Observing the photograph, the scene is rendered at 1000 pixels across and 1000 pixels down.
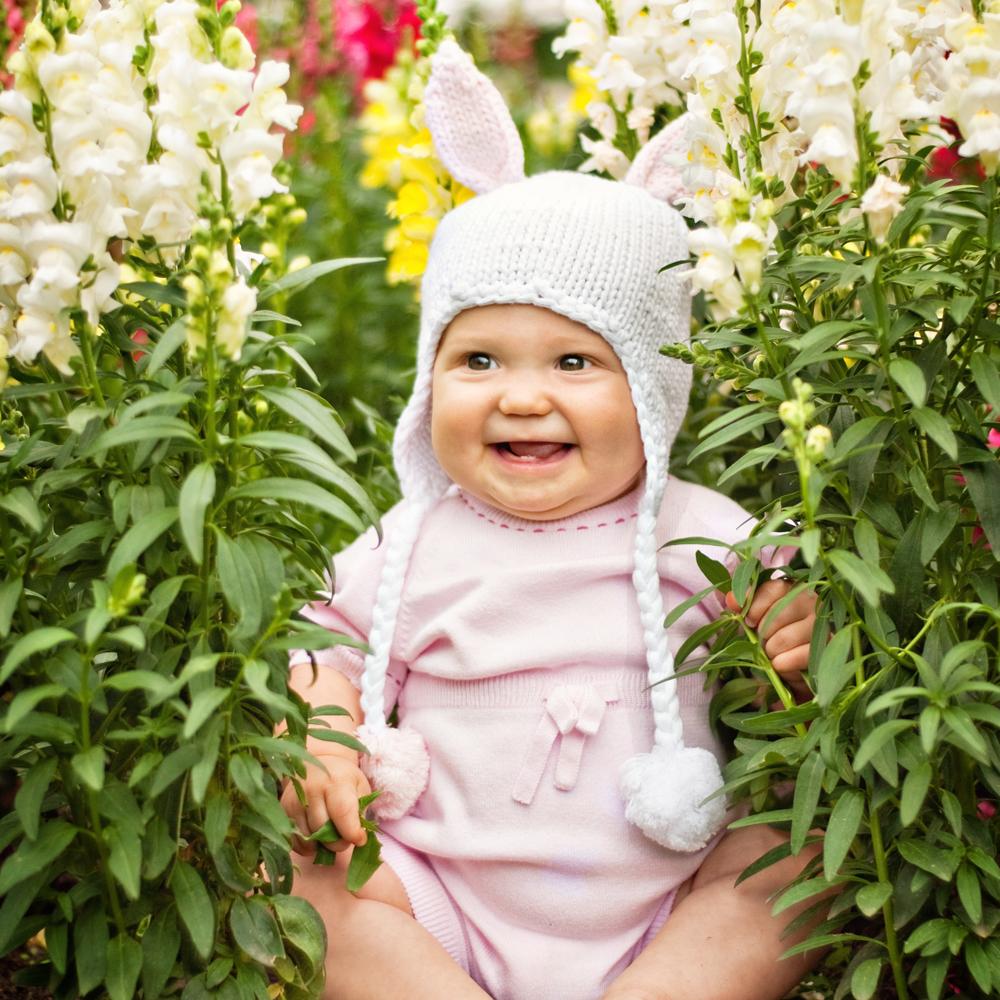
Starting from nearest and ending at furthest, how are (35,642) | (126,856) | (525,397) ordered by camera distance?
1. (35,642)
2. (126,856)
3. (525,397)

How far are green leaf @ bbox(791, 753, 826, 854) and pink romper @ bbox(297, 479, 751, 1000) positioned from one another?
0.48 meters

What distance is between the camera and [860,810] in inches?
73.6

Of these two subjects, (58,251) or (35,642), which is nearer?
(35,642)

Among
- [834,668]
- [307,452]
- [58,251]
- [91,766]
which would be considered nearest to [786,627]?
[834,668]

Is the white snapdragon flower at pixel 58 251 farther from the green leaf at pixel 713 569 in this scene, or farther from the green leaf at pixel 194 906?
the green leaf at pixel 713 569

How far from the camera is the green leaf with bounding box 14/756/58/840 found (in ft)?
5.61

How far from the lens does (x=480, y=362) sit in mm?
2418

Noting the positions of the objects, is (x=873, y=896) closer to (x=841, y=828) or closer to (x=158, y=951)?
(x=841, y=828)

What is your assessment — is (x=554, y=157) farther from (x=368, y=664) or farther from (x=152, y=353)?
(x=152, y=353)

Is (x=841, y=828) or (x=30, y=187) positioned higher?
(x=30, y=187)

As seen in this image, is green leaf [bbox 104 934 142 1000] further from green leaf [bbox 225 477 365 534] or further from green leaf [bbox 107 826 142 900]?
green leaf [bbox 225 477 365 534]

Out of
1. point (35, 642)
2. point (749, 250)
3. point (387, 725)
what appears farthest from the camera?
point (387, 725)

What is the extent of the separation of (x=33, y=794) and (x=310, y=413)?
1.88 feet

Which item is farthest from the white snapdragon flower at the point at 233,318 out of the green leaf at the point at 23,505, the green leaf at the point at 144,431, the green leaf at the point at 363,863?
the green leaf at the point at 363,863
